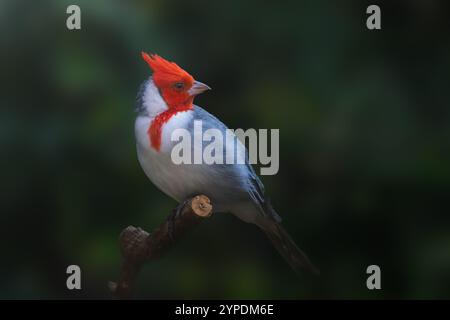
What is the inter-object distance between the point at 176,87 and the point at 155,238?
0.38m

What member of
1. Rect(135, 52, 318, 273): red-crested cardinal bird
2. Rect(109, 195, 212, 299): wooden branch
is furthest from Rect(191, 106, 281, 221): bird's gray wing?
Rect(109, 195, 212, 299): wooden branch

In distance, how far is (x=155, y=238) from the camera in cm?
191

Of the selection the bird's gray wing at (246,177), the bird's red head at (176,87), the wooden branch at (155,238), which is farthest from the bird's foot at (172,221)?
the bird's red head at (176,87)

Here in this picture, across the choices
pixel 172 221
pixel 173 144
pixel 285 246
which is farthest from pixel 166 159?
pixel 285 246

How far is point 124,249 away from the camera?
6.36ft

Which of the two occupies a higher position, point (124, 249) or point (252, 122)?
point (252, 122)

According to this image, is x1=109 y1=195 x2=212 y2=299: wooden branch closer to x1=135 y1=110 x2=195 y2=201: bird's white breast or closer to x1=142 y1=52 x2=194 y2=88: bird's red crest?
x1=135 y1=110 x2=195 y2=201: bird's white breast

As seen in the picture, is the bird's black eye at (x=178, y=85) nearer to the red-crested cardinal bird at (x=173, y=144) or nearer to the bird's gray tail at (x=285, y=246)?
the red-crested cardinal bird at (x=173, y=144)

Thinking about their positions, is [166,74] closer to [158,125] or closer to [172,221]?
[158,125]

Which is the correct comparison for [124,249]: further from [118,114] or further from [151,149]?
[118,114]

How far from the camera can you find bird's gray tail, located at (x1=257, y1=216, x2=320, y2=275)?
2.07 meters

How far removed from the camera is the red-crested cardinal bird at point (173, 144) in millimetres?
1891
